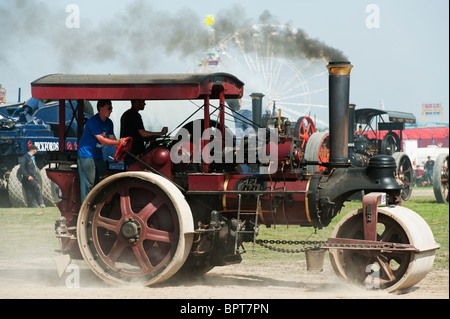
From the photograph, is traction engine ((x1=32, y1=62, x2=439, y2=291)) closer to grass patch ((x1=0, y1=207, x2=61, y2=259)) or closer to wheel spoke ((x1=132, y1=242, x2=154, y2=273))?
wheel spoke ((x1=132, y1=242, x2=154, y2=273))

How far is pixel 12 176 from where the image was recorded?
1551cm

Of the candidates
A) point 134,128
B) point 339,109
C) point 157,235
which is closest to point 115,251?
point 157,235

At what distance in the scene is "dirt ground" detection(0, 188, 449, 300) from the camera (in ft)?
18.9

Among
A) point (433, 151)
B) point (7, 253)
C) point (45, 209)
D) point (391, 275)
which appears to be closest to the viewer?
point (391, 275)

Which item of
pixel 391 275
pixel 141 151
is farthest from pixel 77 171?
pixel 391 275

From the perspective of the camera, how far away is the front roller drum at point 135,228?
5.98 meters

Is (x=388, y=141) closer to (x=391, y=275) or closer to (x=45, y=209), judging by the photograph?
(x=45, y=209)

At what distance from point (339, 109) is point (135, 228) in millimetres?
2063

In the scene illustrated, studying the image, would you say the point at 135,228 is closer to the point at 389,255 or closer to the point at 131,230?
the point at 131,230

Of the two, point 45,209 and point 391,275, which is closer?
point 391,275

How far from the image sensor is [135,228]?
20.0 feet

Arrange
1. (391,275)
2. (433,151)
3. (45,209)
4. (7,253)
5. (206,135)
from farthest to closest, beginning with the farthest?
(433,151), (45,209), (7,253), (206,135), (391,275)

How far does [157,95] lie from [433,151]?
32.4 metres

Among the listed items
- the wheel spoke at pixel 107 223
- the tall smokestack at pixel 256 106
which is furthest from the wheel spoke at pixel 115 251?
the tall smokestack at pixel 256 106
